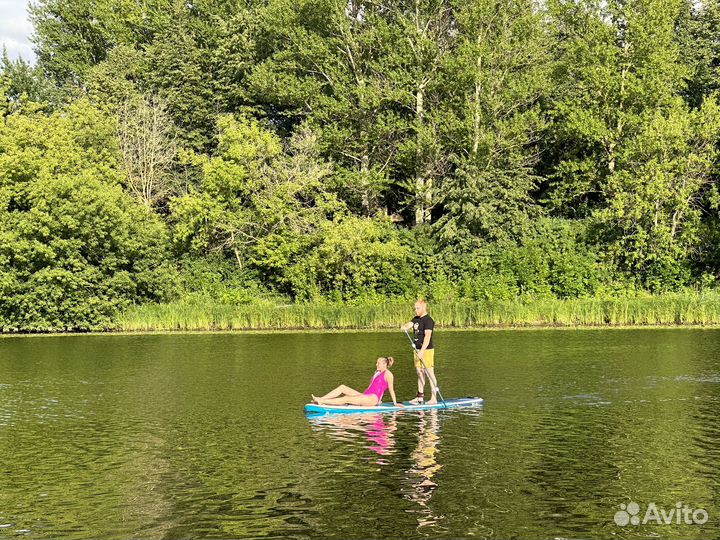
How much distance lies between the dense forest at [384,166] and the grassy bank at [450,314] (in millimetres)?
3205

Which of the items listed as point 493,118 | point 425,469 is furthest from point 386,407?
point 493,118

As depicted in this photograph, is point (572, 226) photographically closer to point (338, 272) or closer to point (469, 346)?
point (338, 272)

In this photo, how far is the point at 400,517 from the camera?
1384 cm

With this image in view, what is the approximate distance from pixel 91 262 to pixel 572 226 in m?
30.8

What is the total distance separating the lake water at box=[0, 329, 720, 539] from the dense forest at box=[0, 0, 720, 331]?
22549 mm

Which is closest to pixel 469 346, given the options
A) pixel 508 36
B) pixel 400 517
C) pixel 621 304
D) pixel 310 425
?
pixel 621 304

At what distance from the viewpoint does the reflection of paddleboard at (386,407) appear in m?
23.0

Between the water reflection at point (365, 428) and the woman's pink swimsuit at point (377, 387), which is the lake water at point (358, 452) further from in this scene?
the woman's pink swimsuit at point (377, 387)

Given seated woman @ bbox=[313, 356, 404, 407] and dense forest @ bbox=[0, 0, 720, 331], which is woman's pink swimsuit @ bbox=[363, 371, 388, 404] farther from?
dense forest @ bbox=[0, 0, 720, 331]

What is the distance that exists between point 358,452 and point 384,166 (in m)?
48.9

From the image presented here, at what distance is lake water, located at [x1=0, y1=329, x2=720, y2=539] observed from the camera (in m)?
13.8

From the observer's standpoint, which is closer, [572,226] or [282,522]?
[282,522]

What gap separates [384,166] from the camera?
6619cm

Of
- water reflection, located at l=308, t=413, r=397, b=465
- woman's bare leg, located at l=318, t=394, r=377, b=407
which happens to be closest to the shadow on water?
water reflection, located at l=308, t=413, r=397, b=465
